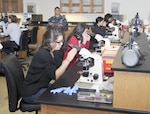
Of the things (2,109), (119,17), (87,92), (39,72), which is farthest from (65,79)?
(119,17)

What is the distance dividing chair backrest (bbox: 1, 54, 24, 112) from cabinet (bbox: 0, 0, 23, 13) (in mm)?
5822

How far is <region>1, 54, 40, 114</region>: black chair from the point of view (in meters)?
1.96

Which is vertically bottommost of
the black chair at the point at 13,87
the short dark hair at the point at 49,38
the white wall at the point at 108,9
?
the black chair at the point at 13,87

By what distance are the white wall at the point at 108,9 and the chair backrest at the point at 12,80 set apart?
17.9ft

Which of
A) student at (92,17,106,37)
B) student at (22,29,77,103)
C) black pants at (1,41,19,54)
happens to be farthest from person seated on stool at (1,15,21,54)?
student at (22,29,77,103)

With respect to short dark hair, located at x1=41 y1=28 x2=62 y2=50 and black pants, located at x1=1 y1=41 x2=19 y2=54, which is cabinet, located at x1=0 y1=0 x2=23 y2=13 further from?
short dark hair, located at x1=41 y1=28 x2=62 y2=50

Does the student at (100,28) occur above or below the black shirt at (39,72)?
above

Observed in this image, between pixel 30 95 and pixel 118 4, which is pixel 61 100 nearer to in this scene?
pixel 30 95

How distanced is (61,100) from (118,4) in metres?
6.04

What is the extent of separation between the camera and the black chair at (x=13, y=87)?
196 centimetres

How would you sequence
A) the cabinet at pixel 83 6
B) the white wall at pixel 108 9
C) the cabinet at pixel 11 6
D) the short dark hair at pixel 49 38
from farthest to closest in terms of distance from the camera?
the cabinet at pixel 11 6 → the cabinet at pixel 83 6 → the white wall at pixel 108 9 → the short dark hair at pixel 49 38

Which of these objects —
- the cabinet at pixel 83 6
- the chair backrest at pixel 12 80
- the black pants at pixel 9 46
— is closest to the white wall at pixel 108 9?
the cabinet at pixel 83 6

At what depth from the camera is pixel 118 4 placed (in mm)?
7113

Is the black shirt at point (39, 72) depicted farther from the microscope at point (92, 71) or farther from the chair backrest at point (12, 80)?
the microscope at point (92, 71)
